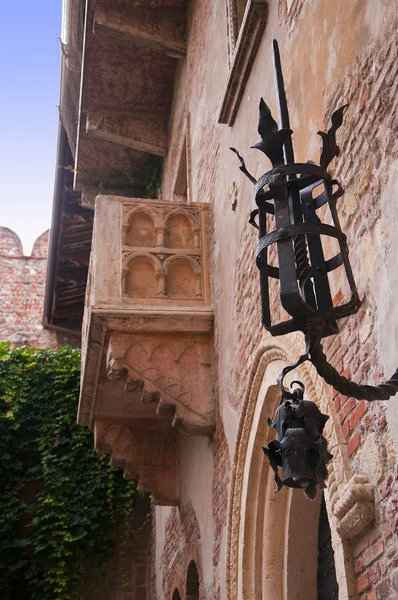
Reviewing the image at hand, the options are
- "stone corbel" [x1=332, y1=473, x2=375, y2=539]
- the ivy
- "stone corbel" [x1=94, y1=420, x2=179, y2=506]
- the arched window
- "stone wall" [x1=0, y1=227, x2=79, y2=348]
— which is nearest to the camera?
"stone corbel" [x1=332, y1=473, x2=375, y2=539]

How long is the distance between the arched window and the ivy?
256 centimetres

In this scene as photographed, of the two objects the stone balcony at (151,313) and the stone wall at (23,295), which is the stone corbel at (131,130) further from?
the stone wall at (23,295)

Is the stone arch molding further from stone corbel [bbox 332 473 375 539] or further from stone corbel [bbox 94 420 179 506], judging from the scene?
stone corbel [bbox 94 420 179 506]

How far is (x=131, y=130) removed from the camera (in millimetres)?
9719

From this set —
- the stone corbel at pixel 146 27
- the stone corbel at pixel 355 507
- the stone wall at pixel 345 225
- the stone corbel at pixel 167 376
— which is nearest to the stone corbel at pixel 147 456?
the stone wall at pixel 345 225

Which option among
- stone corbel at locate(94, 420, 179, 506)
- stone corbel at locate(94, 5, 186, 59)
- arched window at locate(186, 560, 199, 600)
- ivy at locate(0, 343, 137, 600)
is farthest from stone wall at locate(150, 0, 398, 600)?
ivy at locate(0, 343, 137, 600)

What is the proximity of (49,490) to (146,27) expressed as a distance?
5.22 meters

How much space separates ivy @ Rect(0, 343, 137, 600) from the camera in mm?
9102

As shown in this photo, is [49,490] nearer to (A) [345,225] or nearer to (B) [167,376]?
(B) [167,376]

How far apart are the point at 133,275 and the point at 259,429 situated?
193cm

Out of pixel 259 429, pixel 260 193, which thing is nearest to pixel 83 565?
pixel 259 429

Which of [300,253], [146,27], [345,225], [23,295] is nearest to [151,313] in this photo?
[345,225]

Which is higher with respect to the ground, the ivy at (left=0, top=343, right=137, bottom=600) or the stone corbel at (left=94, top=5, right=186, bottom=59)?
the stone corbel at (left=94, top=5, right=186, bottom=59)

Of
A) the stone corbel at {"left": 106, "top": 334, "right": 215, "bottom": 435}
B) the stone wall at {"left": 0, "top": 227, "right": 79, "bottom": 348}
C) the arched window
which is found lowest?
the arched window
